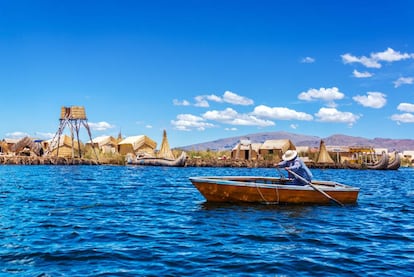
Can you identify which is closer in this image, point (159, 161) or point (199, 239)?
point (199, 239)

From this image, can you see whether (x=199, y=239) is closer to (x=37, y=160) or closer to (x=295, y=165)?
(x=295, y=165)

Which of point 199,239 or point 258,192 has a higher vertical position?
point 258,192

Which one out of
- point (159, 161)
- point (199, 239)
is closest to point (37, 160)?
point (159, 161)

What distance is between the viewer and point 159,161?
60.2 meters

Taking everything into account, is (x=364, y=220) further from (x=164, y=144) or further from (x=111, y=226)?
(x=164, y=144)

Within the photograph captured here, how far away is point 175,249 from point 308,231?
4012mm

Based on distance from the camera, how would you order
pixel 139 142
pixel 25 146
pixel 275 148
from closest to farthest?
pixel 25 146 → pixel 139 142 → pixel 275 148

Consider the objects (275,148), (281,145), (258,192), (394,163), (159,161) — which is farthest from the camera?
(275,148)

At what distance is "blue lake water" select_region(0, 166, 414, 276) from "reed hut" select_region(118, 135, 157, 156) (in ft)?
180

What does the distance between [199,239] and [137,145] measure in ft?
205

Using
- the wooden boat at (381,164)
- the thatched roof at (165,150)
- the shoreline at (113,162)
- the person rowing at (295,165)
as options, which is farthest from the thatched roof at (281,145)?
the person rowing at (295,165)

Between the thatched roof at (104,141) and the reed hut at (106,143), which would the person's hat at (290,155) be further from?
the thatched roof at (104,141)

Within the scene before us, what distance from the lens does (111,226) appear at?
1152 cm

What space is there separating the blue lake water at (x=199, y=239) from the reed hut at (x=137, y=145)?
180 feet
